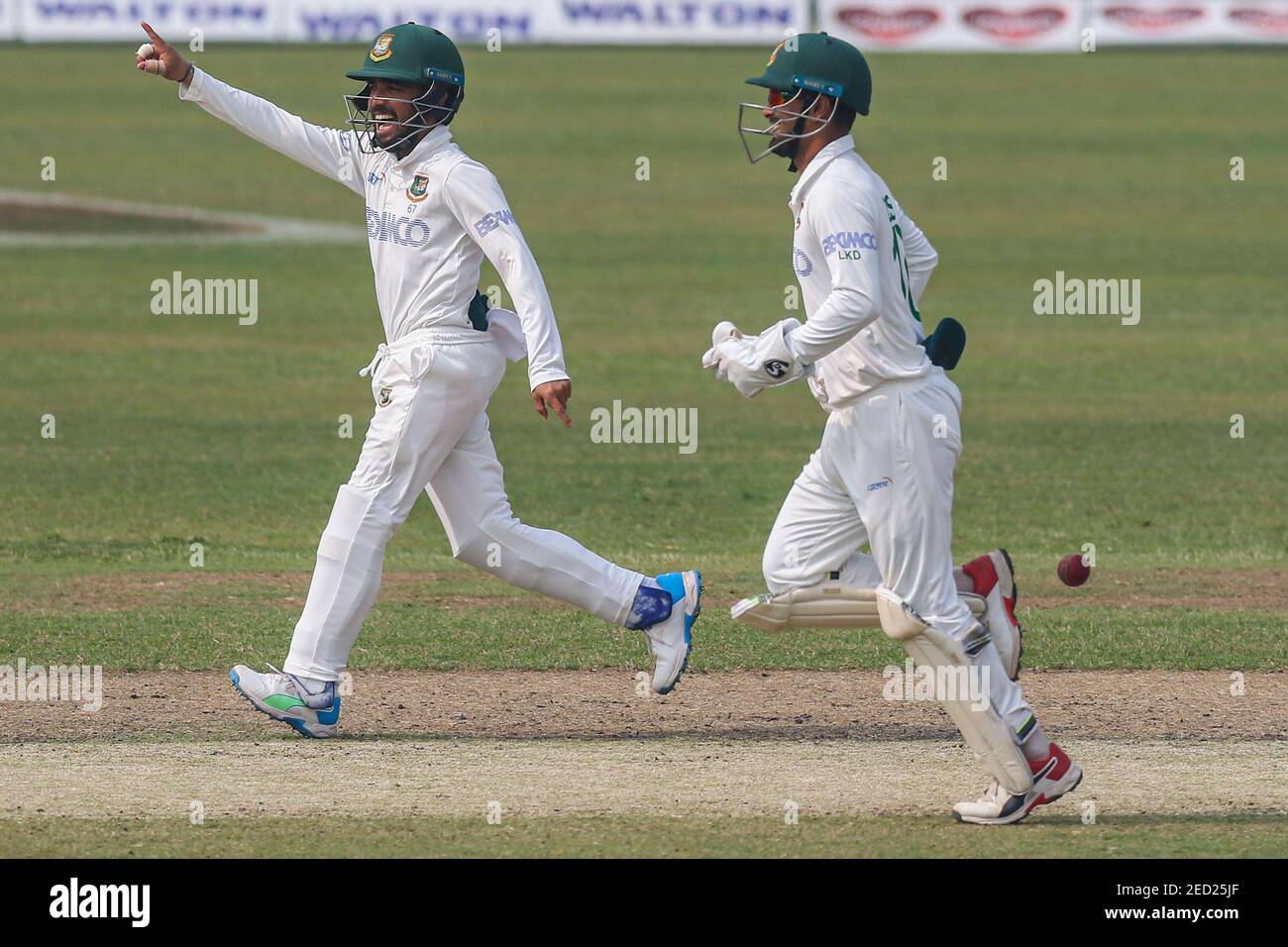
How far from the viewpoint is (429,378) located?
7.45 m

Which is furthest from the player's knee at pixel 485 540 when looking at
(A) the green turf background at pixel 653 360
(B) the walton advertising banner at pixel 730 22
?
(B) the walton advertising banner at pixel 730 22

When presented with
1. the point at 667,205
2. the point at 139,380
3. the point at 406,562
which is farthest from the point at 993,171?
the point at 406,562

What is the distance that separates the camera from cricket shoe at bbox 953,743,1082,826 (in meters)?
6.43

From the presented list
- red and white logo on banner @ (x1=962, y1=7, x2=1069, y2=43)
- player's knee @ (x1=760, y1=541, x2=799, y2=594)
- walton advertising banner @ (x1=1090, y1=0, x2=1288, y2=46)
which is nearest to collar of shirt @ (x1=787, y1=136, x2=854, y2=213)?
player's knee @ (x1=760, y1=541, x2=799, y2=594)

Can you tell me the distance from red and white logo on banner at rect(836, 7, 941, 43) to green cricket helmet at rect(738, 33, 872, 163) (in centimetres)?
3765

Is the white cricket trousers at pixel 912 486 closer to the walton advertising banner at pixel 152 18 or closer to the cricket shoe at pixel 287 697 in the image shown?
the cricket shoe at pixel 287 697

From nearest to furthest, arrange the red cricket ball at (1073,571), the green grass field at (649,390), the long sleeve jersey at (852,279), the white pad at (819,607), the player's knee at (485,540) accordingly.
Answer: the long sleeve jersey at (852,279)
the white pad at (819,607)
the red cricket ball at (1073,571)
the player's knee at (485,540)
the green grass field at (649,390)

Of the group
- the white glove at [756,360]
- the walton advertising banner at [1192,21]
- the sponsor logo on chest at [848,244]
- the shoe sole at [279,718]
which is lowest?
the shoe sole at [279,718]

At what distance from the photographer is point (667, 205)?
97.1ft

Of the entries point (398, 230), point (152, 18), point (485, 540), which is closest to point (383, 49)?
point (398, 230)

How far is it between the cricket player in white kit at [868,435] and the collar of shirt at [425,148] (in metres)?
1.47

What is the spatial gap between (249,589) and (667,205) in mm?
19618

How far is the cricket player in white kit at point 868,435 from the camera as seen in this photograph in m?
6.27

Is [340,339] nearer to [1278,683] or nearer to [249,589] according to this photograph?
[249,589]
